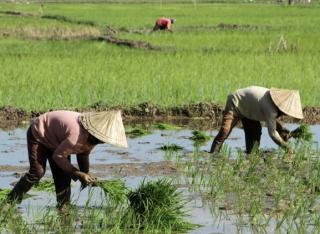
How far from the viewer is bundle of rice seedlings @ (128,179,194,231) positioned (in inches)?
204

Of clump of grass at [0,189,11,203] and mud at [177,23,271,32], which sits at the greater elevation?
clump of grass at [0,189,11,203]

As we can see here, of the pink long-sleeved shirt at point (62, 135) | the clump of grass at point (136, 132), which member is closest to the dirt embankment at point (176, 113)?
the clump of grass at point (136, 132)

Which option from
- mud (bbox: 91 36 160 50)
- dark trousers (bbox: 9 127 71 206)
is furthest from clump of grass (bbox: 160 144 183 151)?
mud (bbox: 91 36 160 50)

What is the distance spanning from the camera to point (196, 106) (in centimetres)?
1048

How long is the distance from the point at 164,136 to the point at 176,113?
1.15 metres

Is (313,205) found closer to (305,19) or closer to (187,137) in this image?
(187,137)

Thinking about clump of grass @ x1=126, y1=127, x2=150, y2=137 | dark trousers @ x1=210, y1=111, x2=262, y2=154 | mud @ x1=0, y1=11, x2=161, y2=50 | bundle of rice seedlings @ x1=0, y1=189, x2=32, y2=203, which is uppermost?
bundle of rice seedlings @ x1=0, y1=189, x2=32, y2=203

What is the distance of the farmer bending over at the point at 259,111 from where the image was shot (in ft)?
23.9

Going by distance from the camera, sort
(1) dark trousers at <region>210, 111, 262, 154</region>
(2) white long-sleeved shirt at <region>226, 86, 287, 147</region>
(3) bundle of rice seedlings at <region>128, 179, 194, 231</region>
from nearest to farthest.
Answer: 1. (3) bundle of rice seedlings at <region>128, 179, 194, 231</region>
2. (2) white long-sleeved shirt at <region>226, 86, 287, 147</region>
3. (1) dark trousers at <region>210, 111, 262, 154</region>

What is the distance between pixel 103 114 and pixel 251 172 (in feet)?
5.87

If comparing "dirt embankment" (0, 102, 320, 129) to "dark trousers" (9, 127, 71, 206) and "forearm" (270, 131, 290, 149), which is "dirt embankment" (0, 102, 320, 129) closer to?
"forearm" (270, 131, 290, 149)

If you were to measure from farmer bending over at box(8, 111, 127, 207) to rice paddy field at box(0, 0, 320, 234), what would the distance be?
17cm

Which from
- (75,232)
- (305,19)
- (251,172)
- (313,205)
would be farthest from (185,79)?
(305,19)

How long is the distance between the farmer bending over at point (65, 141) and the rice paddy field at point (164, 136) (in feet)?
0.55
